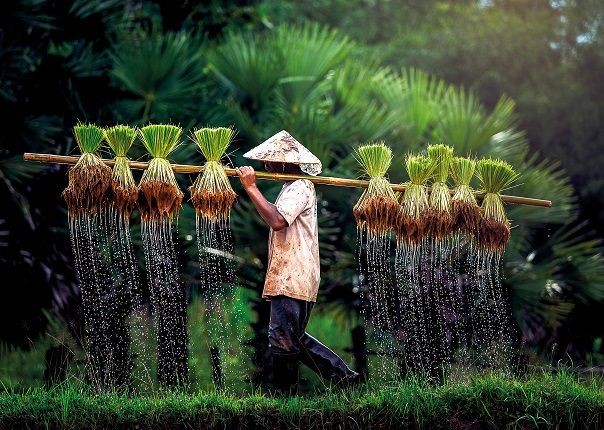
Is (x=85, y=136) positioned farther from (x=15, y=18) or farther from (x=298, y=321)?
(x=15, y=18)

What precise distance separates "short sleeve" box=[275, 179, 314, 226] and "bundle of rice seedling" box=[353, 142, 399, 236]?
1.49ft

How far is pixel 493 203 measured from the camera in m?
8.21

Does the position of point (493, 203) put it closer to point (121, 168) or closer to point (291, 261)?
point (291, 261)

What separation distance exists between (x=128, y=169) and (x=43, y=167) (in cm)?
395

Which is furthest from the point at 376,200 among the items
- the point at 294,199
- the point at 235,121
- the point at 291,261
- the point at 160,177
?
the point at 235,121

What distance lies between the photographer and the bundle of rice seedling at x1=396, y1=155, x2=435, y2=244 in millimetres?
7965

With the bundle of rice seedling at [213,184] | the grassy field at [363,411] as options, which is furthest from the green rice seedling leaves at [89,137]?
the grassy field at [363,411]

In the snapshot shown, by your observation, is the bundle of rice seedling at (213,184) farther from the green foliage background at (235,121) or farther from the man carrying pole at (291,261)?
the green foliage background at (235,121)

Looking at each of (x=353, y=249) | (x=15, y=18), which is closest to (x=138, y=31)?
(x=15, y=18)

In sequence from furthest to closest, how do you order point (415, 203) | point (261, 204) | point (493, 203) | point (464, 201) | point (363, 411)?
1. point (493, 203)
2. point (464, 201)
3. point (415, 203)
4. point (261, 204)
5. point (363, 411)

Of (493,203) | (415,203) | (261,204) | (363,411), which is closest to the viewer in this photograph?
(363,411)

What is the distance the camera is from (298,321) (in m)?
7.48

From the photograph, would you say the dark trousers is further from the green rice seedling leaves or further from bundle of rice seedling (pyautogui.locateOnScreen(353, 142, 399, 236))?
the green rice seedling leaves

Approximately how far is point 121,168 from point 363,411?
211 centimetres
